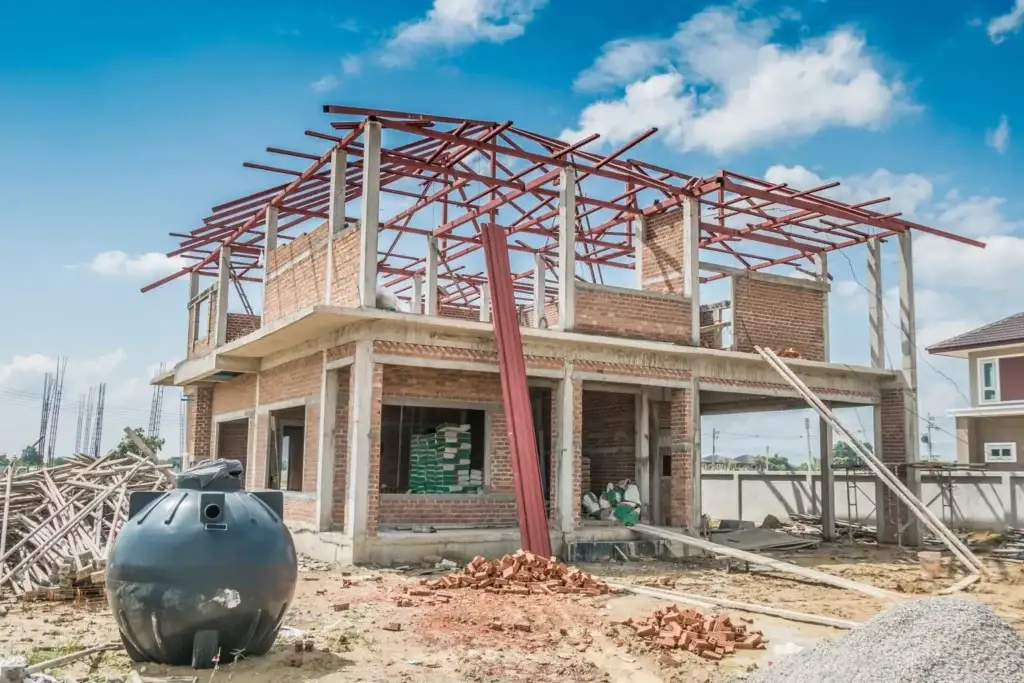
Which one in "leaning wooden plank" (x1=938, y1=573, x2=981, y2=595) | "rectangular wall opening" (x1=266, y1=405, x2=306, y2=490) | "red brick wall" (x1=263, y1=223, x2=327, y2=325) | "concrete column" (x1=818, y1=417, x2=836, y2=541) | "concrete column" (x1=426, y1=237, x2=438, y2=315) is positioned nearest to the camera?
"leaning wooden plank" (x1=938, y1=573, x2=981, y2=595)

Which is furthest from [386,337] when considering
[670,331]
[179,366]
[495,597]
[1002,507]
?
[1002,507]

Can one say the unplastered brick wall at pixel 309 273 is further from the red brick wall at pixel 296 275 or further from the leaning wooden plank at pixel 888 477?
the leaning wooden plank at pixel 888 477

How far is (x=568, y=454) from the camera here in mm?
14203

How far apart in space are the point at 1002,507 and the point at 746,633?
14327 millimetres

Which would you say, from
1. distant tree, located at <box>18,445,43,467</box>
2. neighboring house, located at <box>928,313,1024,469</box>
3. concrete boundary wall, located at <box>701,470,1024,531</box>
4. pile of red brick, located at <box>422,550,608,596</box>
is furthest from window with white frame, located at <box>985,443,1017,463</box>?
distant tree, located at <box>18,445,43,467</box>

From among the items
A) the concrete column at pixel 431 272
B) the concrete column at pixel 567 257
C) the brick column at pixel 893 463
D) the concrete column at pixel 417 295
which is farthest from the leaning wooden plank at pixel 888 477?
the concrete column at pixel 417 295

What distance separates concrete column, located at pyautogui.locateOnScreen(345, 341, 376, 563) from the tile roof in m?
22.9

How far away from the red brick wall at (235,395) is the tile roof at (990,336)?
22.6 meters

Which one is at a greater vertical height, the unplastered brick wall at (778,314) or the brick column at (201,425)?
the unplastered brick wall at (778,314)

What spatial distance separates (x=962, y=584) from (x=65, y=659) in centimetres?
1087

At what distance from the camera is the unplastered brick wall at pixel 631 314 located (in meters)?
14.7

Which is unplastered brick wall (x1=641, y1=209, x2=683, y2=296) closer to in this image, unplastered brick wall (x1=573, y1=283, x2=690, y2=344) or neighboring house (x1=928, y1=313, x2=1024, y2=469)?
unplastered brick wall (x1=573, y1=283, x2=690, y2=344)

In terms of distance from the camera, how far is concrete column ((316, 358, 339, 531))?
536 inches

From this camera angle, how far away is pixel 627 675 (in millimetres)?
6949
